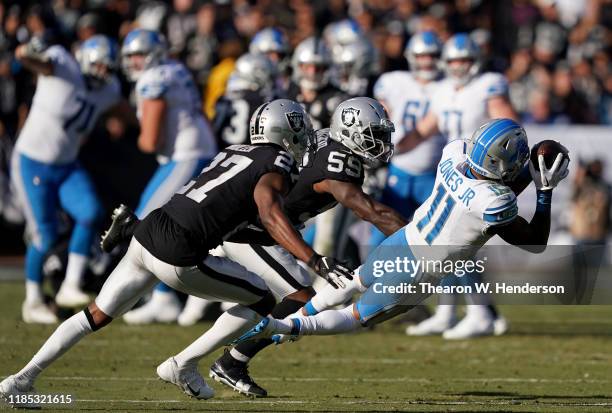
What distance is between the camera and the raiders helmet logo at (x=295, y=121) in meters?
6.25

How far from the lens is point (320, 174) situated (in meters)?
7.02

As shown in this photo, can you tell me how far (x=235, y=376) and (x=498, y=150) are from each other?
182cm

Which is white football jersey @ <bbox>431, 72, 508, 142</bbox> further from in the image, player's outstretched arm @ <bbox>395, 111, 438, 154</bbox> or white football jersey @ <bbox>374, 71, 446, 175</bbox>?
white football jersey @ <bbox>374, 71, 446, 175</bbox>

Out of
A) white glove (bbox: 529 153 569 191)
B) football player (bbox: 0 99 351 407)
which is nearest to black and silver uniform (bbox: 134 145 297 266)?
football player (bbox: 0 99 351 407)

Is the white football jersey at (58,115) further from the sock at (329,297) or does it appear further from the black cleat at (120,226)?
the sock at (329,297)

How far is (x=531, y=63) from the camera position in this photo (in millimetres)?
15453

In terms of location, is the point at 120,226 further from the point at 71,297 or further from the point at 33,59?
the point at 33,59

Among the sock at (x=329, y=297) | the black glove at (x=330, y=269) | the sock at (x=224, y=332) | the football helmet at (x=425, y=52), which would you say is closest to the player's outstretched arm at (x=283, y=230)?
the black glove at (x=330, y=269)

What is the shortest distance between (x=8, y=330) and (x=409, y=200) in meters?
3.10

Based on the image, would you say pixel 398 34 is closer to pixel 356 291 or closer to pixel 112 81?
pixel 112 81

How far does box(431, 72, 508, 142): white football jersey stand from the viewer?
9.64 m

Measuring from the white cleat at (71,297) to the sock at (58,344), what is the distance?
350 centimetres

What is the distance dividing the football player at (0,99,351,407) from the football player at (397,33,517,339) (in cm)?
323

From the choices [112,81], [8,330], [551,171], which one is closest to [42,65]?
[112,81]
